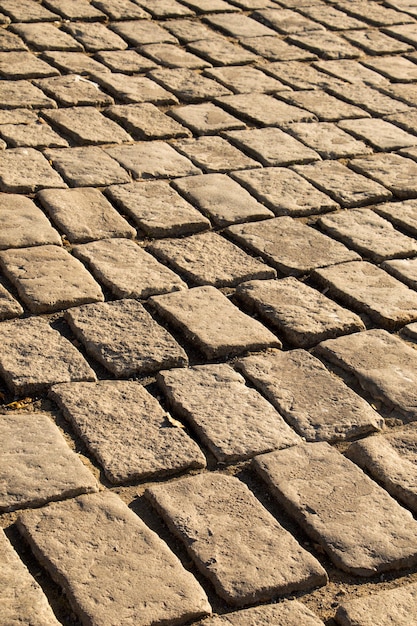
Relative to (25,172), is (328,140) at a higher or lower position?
higher

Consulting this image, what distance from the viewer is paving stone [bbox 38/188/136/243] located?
13.7ft

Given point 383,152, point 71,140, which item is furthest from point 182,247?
point 383,152

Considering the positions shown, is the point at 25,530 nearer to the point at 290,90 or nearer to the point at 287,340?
the point at 287,340

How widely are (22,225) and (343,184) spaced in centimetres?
152

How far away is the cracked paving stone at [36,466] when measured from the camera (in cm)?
279

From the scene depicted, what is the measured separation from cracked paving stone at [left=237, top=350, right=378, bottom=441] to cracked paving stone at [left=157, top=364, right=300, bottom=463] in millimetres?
47

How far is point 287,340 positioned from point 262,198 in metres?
1.09

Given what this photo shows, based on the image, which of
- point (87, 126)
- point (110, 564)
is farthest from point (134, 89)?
point (110, 564)

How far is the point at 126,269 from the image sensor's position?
3945mm

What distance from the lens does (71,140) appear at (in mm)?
4945

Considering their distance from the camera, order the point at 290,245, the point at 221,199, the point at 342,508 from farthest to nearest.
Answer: the point at 221,199 → the point at 290,245 → the point at 342,508

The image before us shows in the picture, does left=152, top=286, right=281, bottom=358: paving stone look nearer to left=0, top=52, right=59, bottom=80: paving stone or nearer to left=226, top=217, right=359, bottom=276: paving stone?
left=226, top=217, right=359, bottom=276: paving stone

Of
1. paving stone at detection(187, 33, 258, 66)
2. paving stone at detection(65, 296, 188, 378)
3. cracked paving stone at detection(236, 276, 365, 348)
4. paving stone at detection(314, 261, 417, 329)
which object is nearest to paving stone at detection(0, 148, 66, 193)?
paving stone at detection(65, 296, 188, 378)

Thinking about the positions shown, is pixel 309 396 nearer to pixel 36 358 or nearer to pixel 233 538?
pixel 233 538
